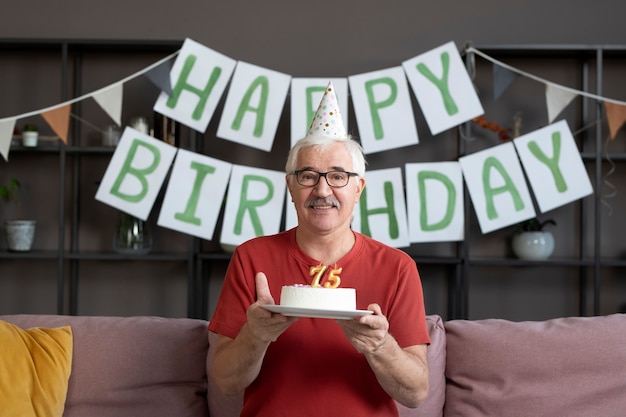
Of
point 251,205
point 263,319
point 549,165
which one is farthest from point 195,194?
point 263,319

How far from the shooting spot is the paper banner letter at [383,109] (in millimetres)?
3084

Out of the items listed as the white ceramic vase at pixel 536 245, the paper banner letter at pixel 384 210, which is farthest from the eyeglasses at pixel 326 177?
the white ceramic vase at pixel 536 245

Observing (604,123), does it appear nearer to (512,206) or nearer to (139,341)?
(512,206)

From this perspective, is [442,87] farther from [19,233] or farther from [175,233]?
[19,233]

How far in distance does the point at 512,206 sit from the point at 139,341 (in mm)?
1707

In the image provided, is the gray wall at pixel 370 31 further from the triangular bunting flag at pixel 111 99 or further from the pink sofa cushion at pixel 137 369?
the pink sofa cushion at pixel 137 369

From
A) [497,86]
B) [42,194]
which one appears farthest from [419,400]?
[42,194]

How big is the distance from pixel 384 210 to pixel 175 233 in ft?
3.35

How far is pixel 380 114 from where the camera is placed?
3.10 metres

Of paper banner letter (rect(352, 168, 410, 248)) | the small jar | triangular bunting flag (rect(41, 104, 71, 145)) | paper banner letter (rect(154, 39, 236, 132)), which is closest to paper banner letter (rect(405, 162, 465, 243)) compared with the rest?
paper banner letter (rect(352, 168, 410, 248))

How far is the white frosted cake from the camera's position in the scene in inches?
58.1

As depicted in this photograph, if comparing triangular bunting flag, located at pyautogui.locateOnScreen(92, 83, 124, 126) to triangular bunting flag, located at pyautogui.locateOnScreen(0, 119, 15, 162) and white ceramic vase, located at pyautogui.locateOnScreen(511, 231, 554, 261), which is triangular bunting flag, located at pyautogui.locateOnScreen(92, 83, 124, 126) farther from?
white ceramic vase, located at pyautogui.locateOnScreen(511, 231, 554, 261)

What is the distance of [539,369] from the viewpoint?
202cm

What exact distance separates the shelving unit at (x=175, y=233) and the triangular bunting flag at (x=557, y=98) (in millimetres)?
165
